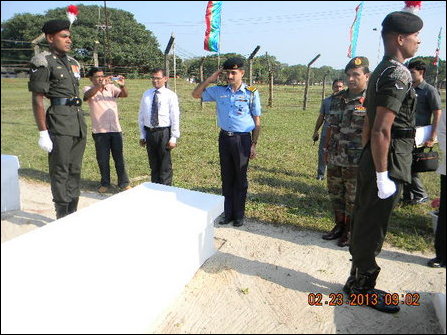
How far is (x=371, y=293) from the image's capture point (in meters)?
2.46

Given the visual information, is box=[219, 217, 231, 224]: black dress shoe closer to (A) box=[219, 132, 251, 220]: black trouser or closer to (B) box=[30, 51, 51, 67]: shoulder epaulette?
(A) box=[219, 132, 251, 220]: black trouser

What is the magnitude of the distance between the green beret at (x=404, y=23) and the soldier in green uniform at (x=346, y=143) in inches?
41.2

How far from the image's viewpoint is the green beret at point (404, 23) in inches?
81.4

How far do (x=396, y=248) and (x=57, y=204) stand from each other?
329 cm

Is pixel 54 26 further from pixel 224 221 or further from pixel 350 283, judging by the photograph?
pixel 350 283

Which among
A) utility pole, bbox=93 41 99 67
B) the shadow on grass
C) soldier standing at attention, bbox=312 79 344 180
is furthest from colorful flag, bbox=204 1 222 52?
utility pole, bbox=93 41 99 67

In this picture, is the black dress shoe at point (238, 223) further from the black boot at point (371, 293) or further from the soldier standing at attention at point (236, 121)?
the black boot at point (371, 293)

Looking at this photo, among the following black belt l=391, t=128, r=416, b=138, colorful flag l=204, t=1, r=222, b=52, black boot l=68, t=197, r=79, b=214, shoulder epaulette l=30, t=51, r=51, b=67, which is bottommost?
black boot l=68, t=197, r=79, b=214

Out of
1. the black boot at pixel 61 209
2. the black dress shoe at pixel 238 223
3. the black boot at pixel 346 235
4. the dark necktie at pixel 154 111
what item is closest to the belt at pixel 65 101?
the black boot at pixel 61 209

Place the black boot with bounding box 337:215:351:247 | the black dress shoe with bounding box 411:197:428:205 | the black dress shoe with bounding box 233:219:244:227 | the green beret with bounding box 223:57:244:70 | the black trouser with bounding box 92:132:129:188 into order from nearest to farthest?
the black boot with bounding box 337:215:351:247, the green beret with bounding box 223:57:244:70, the black dress shoe with bounding box 233:219:244:227, the black dress shoe with bounding box 411:197:428:205, the black trouser with bounding box 92:132:129:188

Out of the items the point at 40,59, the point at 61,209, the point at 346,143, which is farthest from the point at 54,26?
the point at 346,143

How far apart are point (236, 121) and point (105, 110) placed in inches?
85.1

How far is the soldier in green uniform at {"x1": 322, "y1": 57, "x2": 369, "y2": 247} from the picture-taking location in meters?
3.20

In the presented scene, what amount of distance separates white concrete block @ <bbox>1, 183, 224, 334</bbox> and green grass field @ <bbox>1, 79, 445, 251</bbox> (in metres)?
0.63
